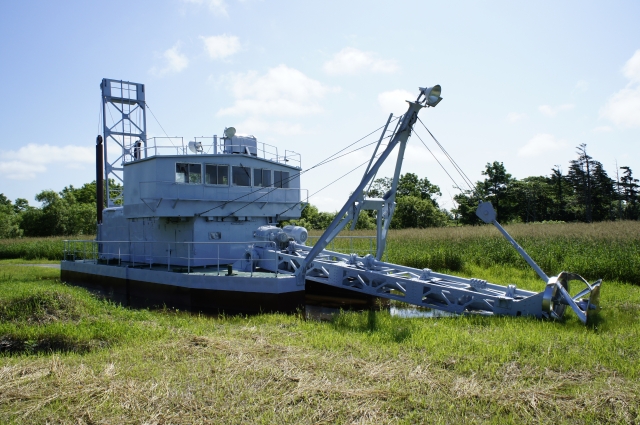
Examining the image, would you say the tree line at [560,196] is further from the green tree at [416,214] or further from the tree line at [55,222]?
the tree line at [55,222]

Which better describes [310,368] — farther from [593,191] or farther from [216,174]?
[593,191]

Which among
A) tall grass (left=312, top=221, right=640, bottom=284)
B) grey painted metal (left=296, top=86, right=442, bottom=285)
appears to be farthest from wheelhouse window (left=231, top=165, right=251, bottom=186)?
grey painted metal (left=296, top=86, right=442, bottom=285)

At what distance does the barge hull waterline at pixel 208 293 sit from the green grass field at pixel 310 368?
1.63 m

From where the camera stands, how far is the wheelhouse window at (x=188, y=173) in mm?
16781

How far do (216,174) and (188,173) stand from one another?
981 mm

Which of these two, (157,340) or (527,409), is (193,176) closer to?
(157,340)

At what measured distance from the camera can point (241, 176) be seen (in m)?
17.9

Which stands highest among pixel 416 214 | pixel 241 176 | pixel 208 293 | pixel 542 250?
pixel 241 176

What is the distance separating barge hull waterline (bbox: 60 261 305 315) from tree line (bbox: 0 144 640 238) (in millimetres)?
30898

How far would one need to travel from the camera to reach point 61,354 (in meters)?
8.48

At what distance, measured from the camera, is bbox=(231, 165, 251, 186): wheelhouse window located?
1770 cm

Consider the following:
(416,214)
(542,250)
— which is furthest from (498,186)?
(542,250)

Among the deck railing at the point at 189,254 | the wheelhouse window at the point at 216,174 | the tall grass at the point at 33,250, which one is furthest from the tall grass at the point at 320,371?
the tall grass at the point at 33,250

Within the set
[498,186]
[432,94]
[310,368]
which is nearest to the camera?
[310,368]
